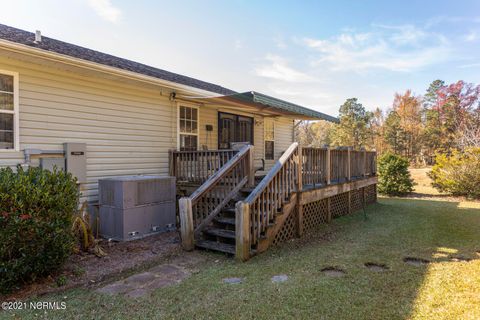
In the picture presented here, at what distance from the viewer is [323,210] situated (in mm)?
7219

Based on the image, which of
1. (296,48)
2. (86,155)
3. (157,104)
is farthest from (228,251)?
A: (296,48)

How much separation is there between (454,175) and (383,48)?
8.11 metres

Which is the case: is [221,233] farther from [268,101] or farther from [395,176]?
[395,176]

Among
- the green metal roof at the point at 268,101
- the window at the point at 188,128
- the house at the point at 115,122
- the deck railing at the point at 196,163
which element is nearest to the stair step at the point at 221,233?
the house at the point at 115,122

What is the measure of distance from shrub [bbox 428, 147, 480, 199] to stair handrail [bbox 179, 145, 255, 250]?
10972mm

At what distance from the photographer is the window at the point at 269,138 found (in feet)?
36.4

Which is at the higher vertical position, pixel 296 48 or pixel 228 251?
pixel 296 48

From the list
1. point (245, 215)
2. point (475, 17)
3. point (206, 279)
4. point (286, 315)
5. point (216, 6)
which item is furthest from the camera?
point (475, 17)

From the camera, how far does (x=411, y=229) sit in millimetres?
6660

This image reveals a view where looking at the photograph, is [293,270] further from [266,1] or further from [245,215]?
[266,1]

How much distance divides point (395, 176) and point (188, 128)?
10421 mm

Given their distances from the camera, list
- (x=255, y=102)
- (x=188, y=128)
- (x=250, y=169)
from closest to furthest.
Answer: (x=250, y=169) → (x=255, y=102) → (x=188, y=128)

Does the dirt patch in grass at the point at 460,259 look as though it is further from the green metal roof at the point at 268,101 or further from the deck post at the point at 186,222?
the green metal roof at the point at 268,101

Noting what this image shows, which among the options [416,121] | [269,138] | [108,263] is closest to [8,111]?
[108,263]
